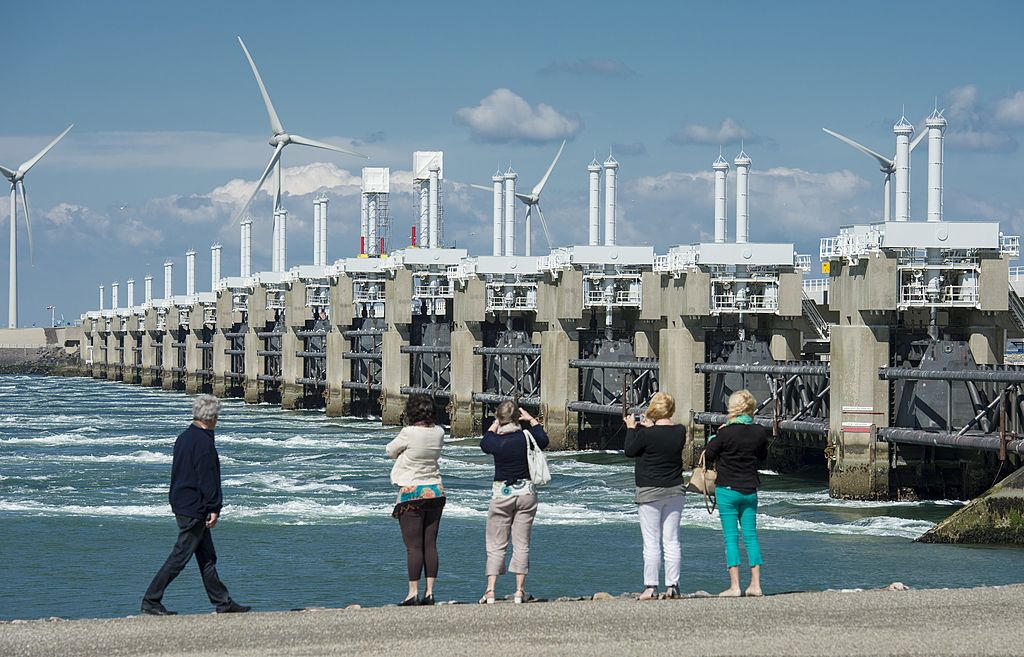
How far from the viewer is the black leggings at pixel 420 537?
15891 mm

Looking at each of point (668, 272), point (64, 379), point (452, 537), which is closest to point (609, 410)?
point (668, 272)

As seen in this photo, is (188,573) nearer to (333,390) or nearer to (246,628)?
(246,628)

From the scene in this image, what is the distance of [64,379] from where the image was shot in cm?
19638

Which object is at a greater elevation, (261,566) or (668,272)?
(668,272)

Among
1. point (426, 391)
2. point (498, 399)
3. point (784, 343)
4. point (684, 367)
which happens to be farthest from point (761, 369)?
point (426, 391)

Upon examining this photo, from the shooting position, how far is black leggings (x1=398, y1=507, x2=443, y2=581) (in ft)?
52.1

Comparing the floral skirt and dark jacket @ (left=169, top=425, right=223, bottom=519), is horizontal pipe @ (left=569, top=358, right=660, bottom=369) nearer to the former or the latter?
the floral skirt

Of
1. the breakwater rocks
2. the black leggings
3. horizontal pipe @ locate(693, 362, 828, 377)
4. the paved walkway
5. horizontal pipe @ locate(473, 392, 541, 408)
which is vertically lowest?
the breakwater rocks

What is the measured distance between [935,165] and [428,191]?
60434 millimetres

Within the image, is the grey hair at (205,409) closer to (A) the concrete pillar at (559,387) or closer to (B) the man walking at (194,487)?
(B) the man walking at (194,487)

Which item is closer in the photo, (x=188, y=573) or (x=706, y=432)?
(x=188, y=573)

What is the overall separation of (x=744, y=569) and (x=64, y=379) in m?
→ 180

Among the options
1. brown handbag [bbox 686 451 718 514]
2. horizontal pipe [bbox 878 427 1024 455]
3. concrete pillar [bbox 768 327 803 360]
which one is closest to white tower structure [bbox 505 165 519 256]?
concrete pillar [bbox 768 327 803 360]

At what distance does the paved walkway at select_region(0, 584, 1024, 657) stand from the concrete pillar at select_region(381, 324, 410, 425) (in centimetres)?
6779
